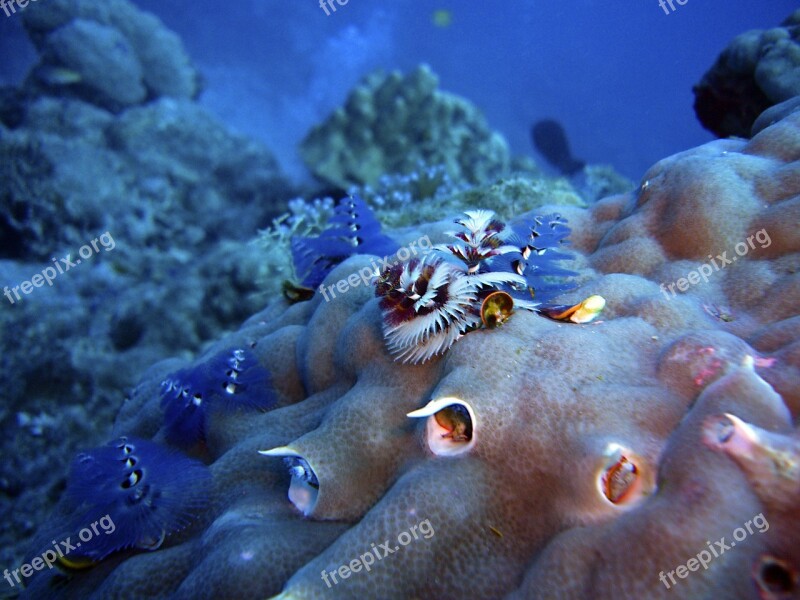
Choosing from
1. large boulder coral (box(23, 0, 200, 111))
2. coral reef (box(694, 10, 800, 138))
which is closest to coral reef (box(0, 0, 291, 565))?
large boulder coral (box(23, 0, 200, 111))

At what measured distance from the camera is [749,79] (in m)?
5.06

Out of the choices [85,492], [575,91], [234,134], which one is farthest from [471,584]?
[575,91]

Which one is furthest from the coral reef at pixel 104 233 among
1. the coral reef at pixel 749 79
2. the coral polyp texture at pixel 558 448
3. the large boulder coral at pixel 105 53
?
the coral reef at pixel 749 79

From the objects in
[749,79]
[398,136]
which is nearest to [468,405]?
[749,79]

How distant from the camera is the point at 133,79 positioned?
42.6 feet

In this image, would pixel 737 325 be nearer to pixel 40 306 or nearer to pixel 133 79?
→ pixel 40 306

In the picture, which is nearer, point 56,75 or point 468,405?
point 468,405

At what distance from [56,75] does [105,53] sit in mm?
1456

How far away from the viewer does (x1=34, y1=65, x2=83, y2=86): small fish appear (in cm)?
1166

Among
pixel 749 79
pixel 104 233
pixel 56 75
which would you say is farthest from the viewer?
pixel 56 75

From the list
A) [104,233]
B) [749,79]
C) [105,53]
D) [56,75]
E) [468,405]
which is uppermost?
[105,53]

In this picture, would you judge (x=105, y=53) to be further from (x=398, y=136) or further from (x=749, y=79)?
(x=749, y=79)

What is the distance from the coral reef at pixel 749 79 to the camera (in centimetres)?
448

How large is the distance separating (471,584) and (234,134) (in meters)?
14.1
